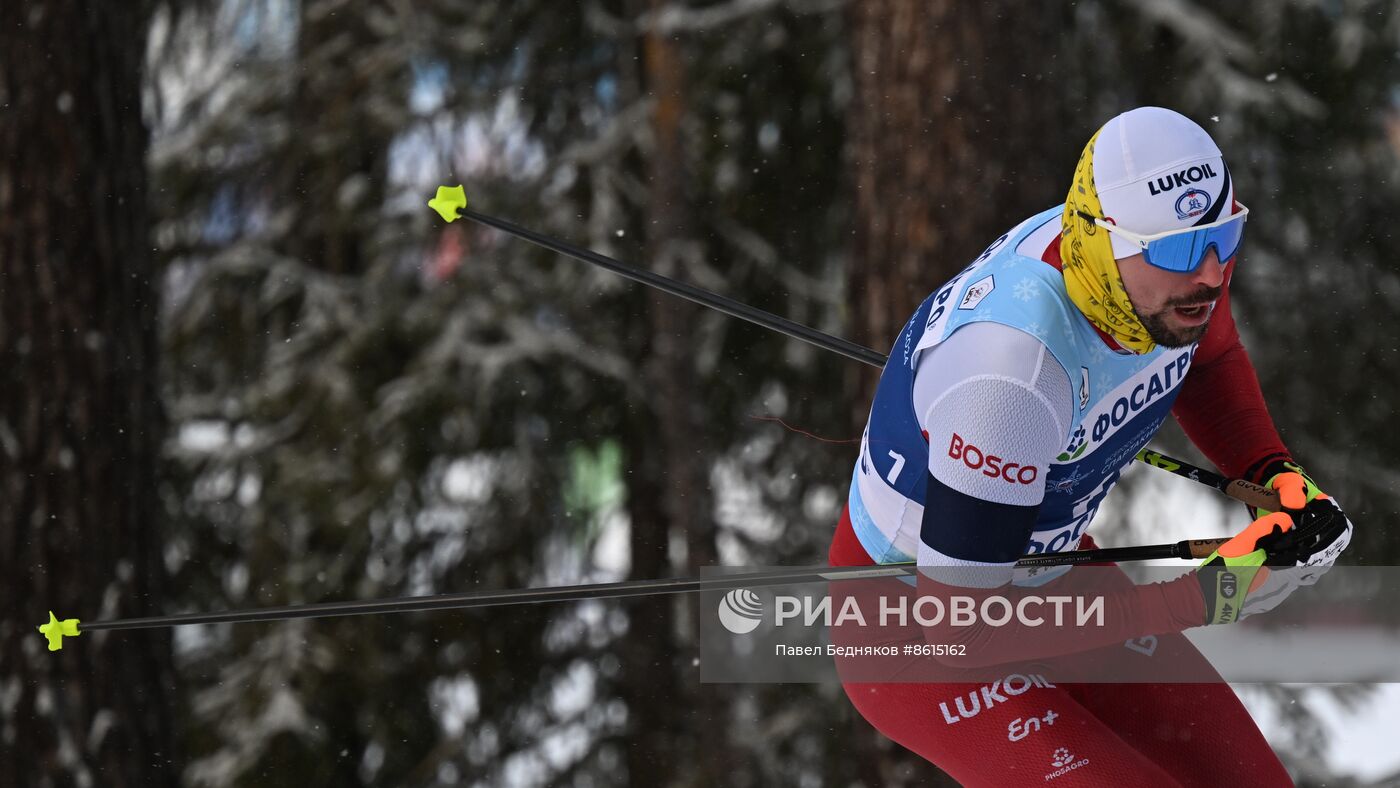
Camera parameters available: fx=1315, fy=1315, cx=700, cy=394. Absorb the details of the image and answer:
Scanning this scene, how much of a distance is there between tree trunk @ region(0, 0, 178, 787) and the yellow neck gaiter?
11.8ft

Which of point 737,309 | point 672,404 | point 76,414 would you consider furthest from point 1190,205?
point 672,404

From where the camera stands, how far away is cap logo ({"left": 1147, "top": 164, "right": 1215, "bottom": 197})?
2.34m

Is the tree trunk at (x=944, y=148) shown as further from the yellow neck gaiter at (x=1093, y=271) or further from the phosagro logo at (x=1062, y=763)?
the phosagro logo at (x=1062, y=763)

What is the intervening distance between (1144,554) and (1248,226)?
3.89 meters

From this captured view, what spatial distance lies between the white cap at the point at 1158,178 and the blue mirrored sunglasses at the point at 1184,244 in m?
0.01

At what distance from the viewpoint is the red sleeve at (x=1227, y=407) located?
2.99m

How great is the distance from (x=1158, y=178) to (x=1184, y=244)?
5.2 inches

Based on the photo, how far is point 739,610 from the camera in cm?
324

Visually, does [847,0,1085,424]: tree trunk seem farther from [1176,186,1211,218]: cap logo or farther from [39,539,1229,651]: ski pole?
[1176,186,1211,218]: cap logo

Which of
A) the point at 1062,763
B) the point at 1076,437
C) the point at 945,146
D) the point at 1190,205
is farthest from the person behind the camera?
the point at 945,146

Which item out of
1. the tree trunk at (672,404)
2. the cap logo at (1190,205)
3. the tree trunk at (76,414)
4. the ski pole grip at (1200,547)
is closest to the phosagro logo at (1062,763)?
the ski pole grip at (1200,547)

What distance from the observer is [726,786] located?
21.6ft

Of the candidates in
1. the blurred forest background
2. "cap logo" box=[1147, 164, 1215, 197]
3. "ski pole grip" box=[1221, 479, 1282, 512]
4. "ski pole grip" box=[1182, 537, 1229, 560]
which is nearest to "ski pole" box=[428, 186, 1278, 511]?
"ski pole grip" box=[1221, 479, 1282, 512]

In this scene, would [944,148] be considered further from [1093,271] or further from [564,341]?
[564,341]
